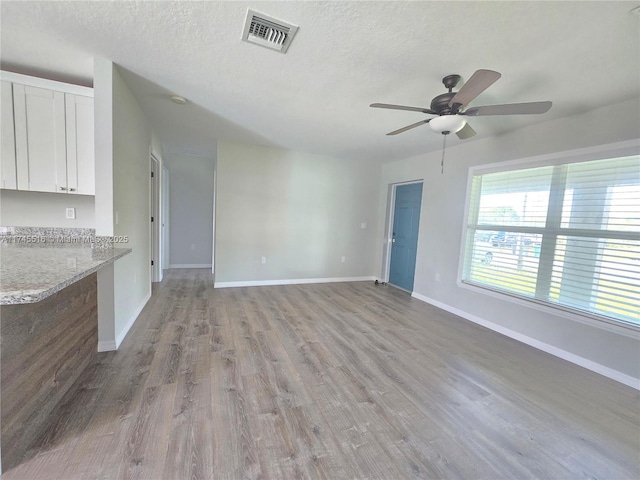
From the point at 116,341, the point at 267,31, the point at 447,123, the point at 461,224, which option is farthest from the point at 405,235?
the point at 116,341

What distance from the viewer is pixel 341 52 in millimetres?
1787

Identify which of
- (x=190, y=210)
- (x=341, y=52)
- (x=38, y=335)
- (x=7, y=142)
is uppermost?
(x=341, y=52)

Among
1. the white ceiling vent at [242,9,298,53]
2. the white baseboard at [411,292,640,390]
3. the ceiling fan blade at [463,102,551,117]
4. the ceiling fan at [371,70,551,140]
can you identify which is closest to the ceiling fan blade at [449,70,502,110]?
the ceiling fan at [371,70,551,140]

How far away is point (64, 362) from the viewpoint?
168 centimetres

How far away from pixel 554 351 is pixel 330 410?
100 inches

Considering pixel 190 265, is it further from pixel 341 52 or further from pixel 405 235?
pixel 341 52

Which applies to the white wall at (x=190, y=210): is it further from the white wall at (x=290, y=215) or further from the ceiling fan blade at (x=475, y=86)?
the ceiling fan blade at (x=475, y=86)

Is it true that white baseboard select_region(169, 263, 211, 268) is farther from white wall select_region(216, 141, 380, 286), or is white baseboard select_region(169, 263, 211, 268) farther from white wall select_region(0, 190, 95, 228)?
white wall select_region(0, 190, 95, 228)

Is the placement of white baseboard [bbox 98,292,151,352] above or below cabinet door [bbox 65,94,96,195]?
below

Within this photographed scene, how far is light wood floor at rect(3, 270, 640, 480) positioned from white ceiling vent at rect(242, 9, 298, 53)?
7.96 ft

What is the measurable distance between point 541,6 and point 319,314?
3.25 metres

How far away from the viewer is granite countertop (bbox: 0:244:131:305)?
0.93 metres

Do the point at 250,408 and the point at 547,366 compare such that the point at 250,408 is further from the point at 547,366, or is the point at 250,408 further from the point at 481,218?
the point at 481,218

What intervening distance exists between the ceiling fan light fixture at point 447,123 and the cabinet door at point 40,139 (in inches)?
122
